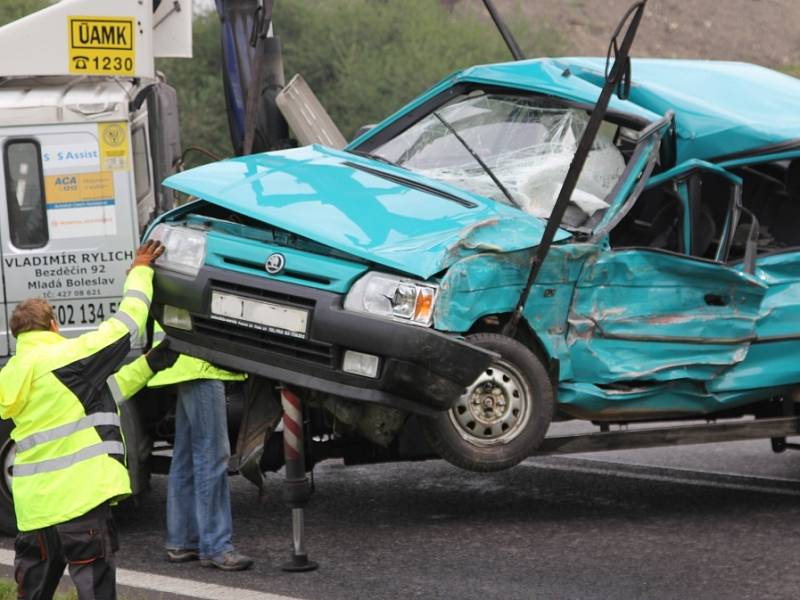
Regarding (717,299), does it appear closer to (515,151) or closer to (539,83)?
(515,151)

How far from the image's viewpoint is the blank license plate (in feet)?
21.1

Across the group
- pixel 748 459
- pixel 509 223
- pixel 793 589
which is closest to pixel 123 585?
pixel 509 223

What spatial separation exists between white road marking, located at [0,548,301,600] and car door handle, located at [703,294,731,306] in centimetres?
245

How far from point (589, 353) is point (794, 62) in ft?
139

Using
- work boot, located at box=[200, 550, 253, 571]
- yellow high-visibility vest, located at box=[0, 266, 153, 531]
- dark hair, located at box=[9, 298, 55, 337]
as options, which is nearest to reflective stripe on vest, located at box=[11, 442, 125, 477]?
yellow high-visibility vest, located at box=[0, 266, 153, 531]

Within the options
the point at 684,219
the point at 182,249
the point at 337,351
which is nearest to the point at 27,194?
the point at 182,249

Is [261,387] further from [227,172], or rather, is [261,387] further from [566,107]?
[566,107]

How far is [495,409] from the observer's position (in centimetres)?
675

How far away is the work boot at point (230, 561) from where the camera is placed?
6746 millimetres

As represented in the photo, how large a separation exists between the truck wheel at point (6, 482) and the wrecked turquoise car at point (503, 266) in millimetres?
1165

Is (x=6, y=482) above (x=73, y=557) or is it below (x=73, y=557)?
below

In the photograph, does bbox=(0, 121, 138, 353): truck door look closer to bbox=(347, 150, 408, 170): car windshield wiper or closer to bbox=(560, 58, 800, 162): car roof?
bbox=(347, 150, 408, 170): car windshield wiper

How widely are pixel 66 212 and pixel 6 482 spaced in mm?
1384

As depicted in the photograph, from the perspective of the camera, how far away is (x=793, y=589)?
20.4 feet
